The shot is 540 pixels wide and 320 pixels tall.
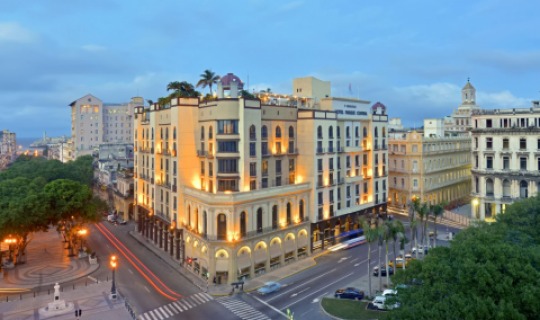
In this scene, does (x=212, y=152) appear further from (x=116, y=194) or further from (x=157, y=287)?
(x=116, y=194)

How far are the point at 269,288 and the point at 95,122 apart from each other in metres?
150

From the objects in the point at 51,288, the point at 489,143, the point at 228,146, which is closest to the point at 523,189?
the point at 489,143

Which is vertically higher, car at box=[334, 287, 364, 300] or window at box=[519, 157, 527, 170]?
window at box=[519, 157, 527, 170]

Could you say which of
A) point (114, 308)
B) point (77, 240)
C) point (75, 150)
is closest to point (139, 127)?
point (77, 240)

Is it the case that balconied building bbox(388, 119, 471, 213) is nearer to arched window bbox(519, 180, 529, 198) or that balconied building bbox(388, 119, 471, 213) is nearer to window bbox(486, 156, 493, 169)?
window bbox(486, 156, 493, 169)

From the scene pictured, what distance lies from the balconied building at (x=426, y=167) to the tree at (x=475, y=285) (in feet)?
220

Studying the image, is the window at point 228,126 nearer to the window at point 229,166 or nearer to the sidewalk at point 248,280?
the window at point 229,166

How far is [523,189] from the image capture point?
76.7 m

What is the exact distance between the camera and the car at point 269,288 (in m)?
52.7

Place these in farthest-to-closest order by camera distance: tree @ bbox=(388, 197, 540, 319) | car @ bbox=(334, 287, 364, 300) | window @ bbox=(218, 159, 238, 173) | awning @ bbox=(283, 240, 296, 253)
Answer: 1. awning @ bbox=(283, 240, 296, 253)
2. window @ bbox=(218, 159, 238, 173)
3. car @ bbox=(334, 287, 364, 300)
4. tree @ bbox=(388, 197, 540, 319)

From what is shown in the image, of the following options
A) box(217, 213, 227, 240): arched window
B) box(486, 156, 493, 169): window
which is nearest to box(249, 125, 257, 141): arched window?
box(217, 213, 227, 240): arched window

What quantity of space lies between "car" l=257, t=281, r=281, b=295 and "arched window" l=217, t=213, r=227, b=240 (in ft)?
28.6

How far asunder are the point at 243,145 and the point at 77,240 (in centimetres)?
3903

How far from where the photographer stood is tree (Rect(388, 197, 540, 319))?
2559 cm
